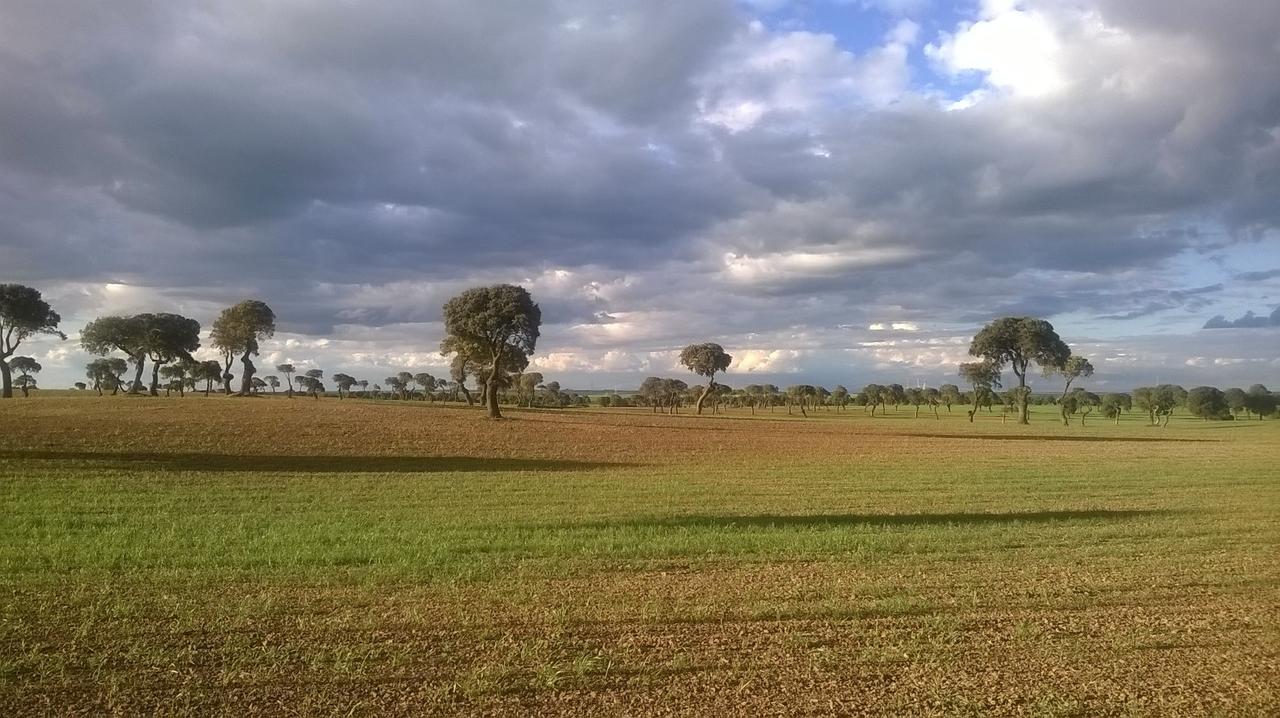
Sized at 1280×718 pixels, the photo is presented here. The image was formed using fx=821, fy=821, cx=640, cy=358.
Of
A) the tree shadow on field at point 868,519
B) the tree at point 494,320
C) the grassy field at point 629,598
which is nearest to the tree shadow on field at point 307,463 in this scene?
the grassy field at point 629,598

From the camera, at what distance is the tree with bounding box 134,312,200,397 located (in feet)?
291

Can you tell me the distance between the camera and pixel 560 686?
7.08m

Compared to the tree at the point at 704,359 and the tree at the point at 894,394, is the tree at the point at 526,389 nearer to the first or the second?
the tree at the point at 704,359

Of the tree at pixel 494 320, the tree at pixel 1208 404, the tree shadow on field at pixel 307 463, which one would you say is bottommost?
the tree shadow on field at pixel 307 463

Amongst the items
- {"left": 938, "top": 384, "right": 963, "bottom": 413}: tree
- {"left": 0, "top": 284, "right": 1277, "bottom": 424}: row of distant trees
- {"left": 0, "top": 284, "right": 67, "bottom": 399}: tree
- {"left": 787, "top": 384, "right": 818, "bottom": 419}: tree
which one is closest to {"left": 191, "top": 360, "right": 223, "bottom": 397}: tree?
{"left": 0, "top": 284, "right": 1277, "bottom": 424}: row of distant trees

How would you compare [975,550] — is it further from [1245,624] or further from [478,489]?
[478,489]

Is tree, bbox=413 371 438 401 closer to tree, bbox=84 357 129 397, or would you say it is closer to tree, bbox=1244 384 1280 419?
tree, bbox=84 357 129 397

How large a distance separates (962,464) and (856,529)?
67.1 feet

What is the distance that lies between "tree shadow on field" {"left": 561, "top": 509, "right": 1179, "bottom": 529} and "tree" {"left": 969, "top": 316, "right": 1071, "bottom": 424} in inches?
2983

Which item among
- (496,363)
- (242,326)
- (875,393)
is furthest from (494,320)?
(875,393)

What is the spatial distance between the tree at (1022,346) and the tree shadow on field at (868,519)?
249ft

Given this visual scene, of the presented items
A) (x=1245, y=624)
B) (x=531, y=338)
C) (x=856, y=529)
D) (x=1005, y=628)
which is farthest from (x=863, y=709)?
(x=531, y=338)

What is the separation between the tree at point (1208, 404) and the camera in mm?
→ 115000

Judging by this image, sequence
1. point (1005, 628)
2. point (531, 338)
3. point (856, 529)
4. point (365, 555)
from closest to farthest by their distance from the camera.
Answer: point (1005, 628)
point (365, 555)
point (856, 529)
point (531, 338)
